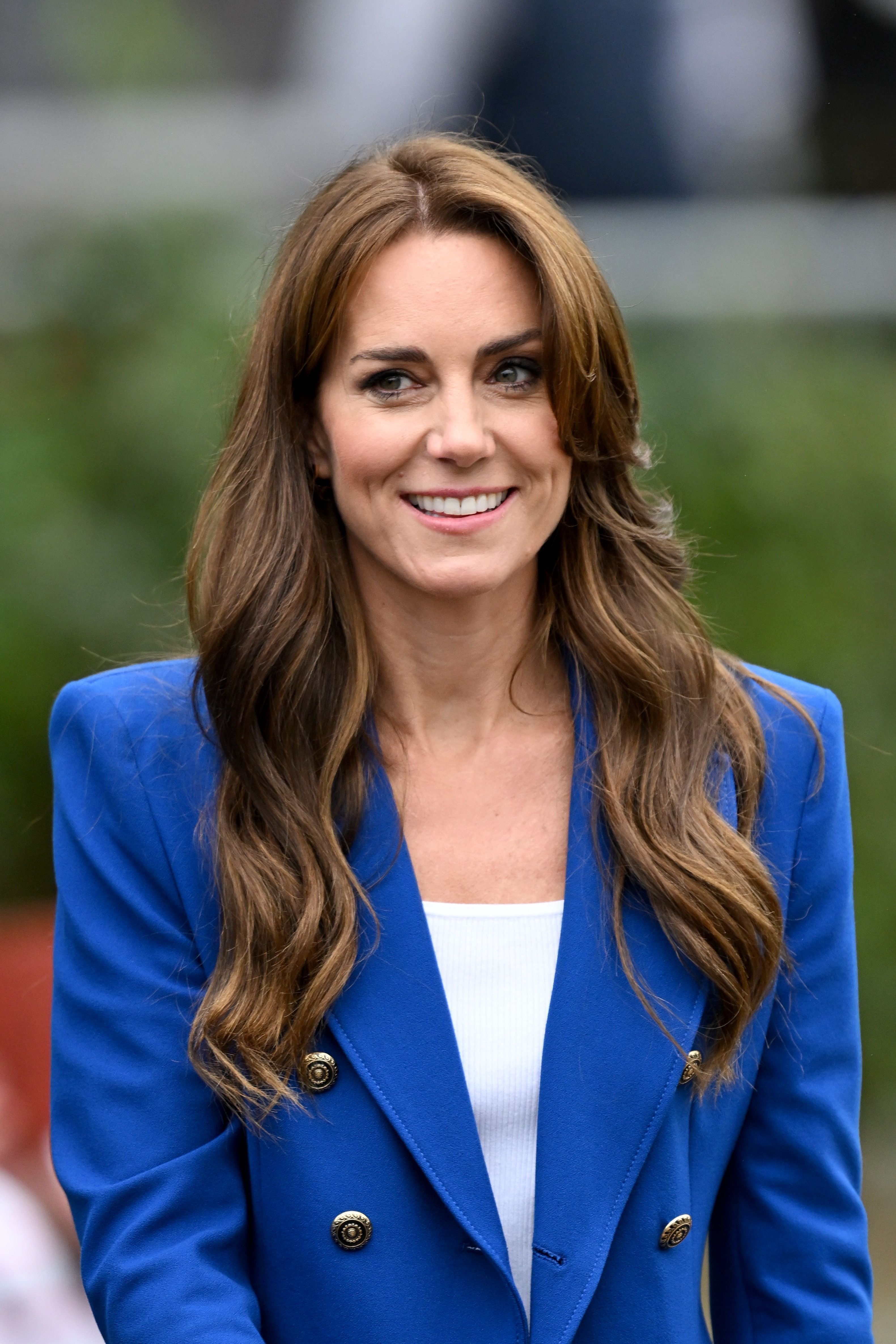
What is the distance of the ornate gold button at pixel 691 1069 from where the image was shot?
197 cm

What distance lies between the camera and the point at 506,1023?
1.99 meters

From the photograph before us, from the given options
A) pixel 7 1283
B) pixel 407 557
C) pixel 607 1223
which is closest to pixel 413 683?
pixel 407 557

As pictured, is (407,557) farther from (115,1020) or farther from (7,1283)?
(7,1283)

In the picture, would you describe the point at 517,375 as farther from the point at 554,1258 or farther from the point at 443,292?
the point at 554,1258

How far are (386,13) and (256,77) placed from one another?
1.64 ft

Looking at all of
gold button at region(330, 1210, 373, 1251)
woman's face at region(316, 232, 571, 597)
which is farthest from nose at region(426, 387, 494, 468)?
gold button at region(330, 1210, 373, 1251)

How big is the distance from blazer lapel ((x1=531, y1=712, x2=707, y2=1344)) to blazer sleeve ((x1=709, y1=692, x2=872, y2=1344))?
16cm

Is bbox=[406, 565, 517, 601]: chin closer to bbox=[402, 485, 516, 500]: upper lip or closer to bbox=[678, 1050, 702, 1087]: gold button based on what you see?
bbox=[402, 485, 516, 500]: upper lip

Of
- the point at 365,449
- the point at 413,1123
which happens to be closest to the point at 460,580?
the point at 365,449

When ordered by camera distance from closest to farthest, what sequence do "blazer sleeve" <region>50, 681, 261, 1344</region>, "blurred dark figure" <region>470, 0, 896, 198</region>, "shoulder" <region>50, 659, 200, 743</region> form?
"blazer sleeve" <region>50, 681, 261, 1344</region> < "shoulder" <region>50, 659, 200, 743</region> < "blurred dark figure" <region>470, 0, 896, 198</region>

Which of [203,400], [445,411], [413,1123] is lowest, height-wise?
[413,1123]

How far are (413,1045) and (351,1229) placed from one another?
0.75ft

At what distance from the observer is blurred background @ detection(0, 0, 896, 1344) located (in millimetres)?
3586

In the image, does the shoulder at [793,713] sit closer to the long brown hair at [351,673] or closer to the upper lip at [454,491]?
the long brown hair at [351,673]
